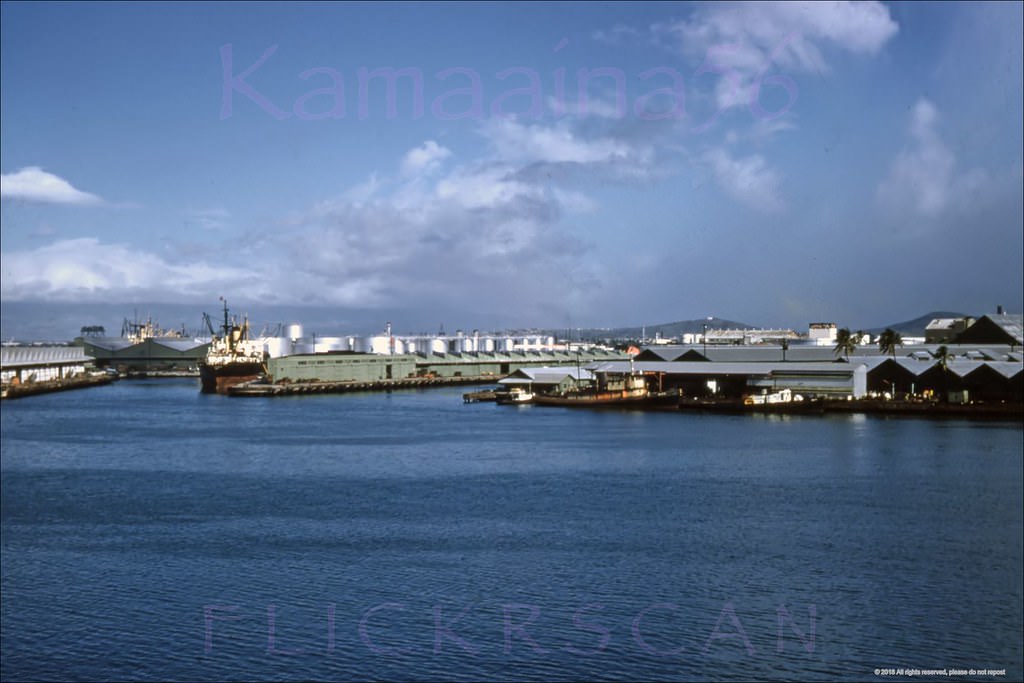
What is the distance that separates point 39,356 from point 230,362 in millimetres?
16917

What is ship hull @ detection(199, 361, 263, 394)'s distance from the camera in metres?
48.2

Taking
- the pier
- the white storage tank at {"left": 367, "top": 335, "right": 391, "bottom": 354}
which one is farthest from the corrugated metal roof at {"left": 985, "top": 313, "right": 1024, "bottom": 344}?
the white storage tank at {"left": 367, "top": 335, "right": 391, "bottom": 354}

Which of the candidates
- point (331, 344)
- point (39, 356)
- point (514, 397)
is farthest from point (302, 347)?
point (514, 397)

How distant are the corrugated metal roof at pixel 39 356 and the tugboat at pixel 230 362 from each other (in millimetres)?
10741

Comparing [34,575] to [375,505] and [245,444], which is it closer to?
[375,505]

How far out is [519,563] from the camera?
11469mm

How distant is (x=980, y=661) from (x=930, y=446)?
1398 cm

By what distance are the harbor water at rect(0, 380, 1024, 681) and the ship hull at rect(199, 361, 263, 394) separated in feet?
86.9

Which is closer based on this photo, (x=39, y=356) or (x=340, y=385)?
(x=340, y=385)

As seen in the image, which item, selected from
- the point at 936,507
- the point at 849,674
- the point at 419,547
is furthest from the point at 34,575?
the point at 936,507

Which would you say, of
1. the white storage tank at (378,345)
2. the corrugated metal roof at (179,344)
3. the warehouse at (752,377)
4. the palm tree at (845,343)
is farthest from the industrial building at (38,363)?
the palm tree at (845,343)

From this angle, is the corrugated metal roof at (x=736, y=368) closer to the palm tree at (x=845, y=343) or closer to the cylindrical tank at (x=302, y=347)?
the palm tree at (x=845, y=343)

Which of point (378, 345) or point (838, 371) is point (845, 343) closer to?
point (838, 371)

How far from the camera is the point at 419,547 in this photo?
12.3 metres
